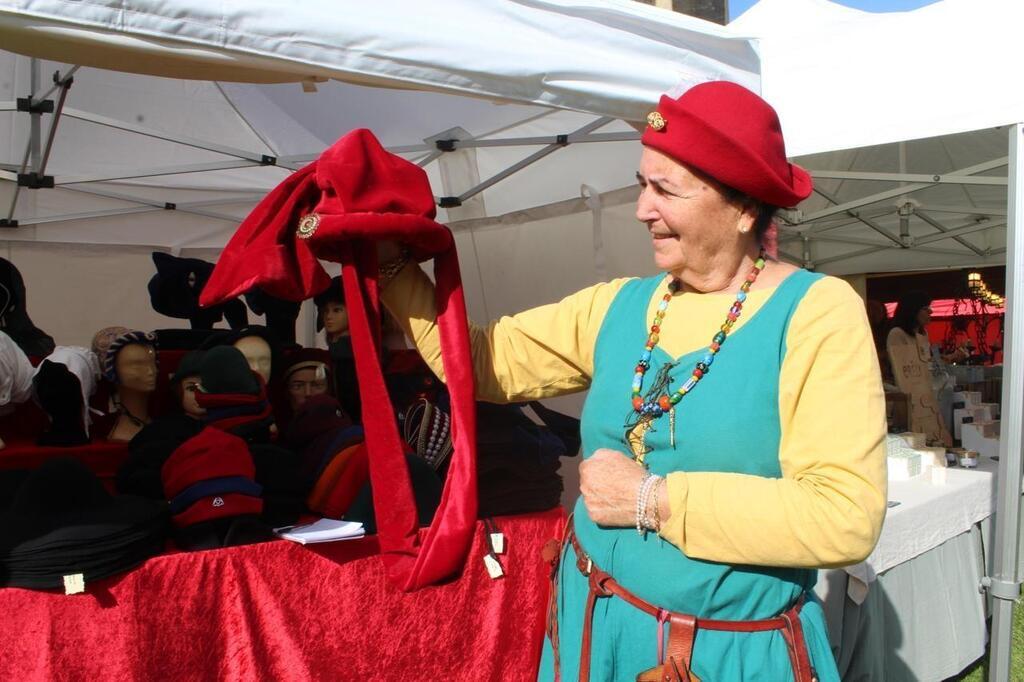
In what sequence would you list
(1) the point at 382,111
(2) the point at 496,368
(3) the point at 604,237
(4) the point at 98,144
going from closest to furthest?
(2) the point at 496,368 → (3) the point at 604,237 → (1) the point at 382,111 → (4) the point at 98,144

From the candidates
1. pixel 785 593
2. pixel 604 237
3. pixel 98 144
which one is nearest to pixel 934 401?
pixel 604 237

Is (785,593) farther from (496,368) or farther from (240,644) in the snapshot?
(240,644)

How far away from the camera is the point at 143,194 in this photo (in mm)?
5254

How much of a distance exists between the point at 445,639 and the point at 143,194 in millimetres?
4316

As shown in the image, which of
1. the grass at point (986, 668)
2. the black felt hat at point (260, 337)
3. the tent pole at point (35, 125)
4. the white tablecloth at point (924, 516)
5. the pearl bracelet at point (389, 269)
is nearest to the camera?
the pearl bracelet at point (389, 269)

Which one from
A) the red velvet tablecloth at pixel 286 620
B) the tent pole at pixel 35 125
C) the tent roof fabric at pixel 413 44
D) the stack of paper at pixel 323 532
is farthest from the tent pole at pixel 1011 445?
the tent pole at pixel 35 125

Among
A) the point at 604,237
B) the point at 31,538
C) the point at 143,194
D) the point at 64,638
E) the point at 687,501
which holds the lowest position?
the point at 64,638

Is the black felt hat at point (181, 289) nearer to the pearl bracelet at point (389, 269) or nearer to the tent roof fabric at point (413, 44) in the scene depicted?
the tent roof fabric at point (413, 44)

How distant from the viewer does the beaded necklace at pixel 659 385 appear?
44.7 inches

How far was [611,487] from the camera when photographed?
1.10 meters

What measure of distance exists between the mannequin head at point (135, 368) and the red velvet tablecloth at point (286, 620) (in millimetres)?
948

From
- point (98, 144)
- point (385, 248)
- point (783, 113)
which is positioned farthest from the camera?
point (98, 144)

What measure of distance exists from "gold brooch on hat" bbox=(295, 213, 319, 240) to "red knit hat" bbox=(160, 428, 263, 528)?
3.09ft

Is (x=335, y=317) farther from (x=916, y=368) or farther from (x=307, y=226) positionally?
(x=916, y=368)
